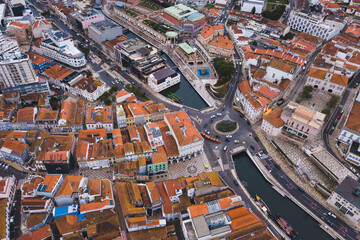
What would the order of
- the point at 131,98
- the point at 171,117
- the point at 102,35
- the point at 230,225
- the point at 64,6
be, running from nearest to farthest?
the point at 230,225, the point at 171,117, the point at 131,98, the point at 102,35, the point at 64,6

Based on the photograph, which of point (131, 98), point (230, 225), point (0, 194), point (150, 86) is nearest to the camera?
point (230, 225)

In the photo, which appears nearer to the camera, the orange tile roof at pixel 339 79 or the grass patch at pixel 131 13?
the orange tile roof at pixel 339 79

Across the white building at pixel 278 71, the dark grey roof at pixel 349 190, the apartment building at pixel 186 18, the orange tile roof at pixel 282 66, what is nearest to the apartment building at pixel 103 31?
the apartment building at pixel 186 18

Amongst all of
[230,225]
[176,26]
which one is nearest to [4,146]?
[230,225]

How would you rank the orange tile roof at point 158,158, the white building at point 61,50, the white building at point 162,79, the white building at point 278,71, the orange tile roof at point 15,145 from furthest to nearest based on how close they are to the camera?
1. the white building at point 61,50
2. the white building at point 162,79
3. the white building at point 278,71
4. the orange tile roof at point 15,145
5. the orange tile roof at point 158,158

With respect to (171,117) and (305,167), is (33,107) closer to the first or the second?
(171,117)


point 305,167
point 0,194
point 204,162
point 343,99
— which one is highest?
point 343,99

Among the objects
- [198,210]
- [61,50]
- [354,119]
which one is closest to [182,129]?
[198,210]

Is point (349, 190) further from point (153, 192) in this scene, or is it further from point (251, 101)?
point (153, 192)

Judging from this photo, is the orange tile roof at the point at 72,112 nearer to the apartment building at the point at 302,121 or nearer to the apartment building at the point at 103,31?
the apartment building at the point at 103,31
